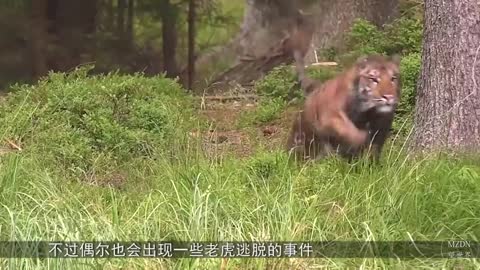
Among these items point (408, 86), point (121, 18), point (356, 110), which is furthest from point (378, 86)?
point (121, 18)

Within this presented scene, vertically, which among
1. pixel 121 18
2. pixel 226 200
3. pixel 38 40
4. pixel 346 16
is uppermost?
pixel 346 16

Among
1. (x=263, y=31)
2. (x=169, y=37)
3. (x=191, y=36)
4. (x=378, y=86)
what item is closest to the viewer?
(x=378, y=86)

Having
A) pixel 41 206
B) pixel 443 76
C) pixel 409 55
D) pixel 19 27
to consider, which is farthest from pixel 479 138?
A: pixel 19 27

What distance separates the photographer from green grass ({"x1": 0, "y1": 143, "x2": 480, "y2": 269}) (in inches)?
198

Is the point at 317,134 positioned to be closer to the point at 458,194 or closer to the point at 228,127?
the point at 458,194

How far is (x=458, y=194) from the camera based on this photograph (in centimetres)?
565

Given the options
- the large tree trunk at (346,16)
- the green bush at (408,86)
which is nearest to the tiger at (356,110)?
the green bush at (408,86)

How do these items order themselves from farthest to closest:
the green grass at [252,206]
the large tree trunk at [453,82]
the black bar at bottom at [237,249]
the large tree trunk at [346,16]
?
the large tree trunk at [346,16]
the large tree trunk at [453,82]
the green grass at [252,206]
the black bar at bottom at [237,249]

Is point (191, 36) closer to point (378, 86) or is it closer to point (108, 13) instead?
point (108, 13)

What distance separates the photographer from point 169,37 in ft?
53.5

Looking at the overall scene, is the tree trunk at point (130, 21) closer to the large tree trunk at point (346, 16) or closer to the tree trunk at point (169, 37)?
the tree trunk at point (169, 37)

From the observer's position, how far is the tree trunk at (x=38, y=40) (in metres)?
14.0

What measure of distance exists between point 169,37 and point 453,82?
1000 cm

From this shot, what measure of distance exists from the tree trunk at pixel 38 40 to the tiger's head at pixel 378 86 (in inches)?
338
